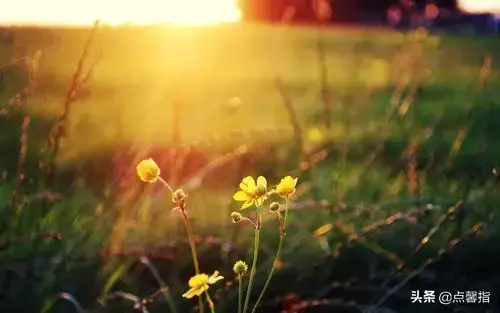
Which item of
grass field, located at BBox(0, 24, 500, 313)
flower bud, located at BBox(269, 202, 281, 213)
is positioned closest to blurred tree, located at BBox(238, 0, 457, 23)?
grass field, located at BBox(0, 24, 500, 313)

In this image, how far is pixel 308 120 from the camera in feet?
8.79

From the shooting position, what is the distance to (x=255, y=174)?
6.61 ft

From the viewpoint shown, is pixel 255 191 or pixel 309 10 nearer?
pixel 255 191

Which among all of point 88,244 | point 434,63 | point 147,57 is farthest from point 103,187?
point 434,63

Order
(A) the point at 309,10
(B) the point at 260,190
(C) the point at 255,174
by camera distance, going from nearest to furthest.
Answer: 1. (B) the point at 260,190
2. (C) the point at 255,174
3. (A) the point at 309,10

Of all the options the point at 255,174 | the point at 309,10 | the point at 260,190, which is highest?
the point at 309,10

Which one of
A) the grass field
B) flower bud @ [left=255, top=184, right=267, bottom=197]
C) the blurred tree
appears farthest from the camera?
the blurred tree

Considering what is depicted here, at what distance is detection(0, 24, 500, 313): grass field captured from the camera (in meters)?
1.50

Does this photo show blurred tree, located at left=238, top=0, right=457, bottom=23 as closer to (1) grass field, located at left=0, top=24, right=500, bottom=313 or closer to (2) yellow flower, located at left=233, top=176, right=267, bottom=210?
(1) grass field, located at left=0, top=24, right=500, bottom=313

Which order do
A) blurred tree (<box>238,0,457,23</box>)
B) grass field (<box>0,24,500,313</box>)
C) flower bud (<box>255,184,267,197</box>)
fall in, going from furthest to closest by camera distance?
blurred tree (<box>238,0,457,23</box>)
grass field (<box>0,24,500,313</box>)
flower bud (<box>255,184,267,197</box>)

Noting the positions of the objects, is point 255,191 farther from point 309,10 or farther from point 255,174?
point 309,10

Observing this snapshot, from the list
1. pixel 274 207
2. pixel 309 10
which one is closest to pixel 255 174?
pixel 274 207

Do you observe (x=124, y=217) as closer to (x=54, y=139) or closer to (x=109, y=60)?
(x=54, y=139)

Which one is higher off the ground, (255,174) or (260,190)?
(255,174)
